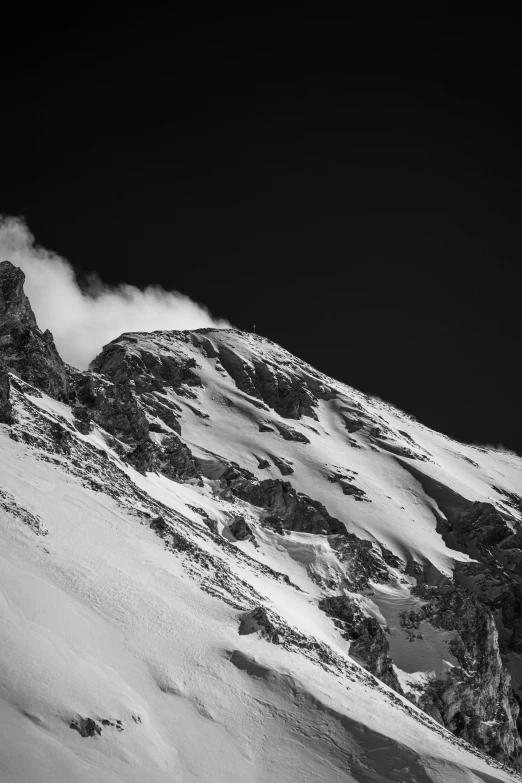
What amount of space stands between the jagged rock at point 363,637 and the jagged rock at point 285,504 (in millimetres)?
33451

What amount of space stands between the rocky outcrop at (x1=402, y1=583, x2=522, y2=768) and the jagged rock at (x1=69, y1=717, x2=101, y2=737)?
34.9 metres

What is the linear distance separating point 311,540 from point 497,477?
97834 mm

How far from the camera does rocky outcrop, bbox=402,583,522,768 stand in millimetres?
51531

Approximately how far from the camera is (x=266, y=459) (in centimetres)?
11475

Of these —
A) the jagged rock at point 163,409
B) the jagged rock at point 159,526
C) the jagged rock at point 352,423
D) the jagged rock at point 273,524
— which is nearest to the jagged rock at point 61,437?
the jagged rock at point 159,526

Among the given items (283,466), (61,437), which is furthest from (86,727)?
(283,466)

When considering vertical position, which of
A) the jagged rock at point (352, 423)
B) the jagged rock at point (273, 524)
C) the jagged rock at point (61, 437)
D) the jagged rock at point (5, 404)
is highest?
the jagged rock at point (352, 423)

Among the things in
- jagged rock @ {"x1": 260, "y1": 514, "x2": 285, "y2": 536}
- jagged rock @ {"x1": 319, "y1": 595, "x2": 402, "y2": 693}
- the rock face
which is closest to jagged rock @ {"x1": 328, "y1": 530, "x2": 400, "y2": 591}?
jagged rock @ {"x1": 260, "y1": 514, "x2": 285, "y2": 536}

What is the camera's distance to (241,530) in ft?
221

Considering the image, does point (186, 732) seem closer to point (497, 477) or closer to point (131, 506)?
point (131, 506)

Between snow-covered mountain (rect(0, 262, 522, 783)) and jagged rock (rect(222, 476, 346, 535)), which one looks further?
jagged rock (rect(222, 476, 346, 535))

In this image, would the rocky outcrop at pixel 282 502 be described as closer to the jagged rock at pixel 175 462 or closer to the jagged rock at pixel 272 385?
the jagged rock at pixel 175 462

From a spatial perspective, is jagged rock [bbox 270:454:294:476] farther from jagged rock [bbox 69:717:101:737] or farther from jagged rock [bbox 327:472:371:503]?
jagged rock [bbox 69:717:101:737]

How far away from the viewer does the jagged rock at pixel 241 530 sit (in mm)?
66625
